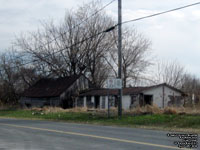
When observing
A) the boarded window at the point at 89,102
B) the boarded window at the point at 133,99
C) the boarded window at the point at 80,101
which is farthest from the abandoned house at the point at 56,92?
the boarded window at the point at 133,99

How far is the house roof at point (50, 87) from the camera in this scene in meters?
45.4

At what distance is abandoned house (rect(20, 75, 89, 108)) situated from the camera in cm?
4497

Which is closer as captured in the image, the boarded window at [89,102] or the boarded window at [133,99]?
the boarded window at [133,99]

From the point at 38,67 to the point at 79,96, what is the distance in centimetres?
1125

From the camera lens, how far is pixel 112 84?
25469 mm

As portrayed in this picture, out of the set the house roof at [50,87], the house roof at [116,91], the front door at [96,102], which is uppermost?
the house roof at [50,87]

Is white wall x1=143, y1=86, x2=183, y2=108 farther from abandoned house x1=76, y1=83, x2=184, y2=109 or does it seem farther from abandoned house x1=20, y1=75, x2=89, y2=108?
abandoned house x1=20, y1=75, x2=89, y2=108

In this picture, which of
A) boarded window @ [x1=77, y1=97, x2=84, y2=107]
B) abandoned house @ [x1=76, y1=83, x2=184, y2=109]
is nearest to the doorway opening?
abandoned house @ [x1=76, y1=83, x2=184, y2=109]

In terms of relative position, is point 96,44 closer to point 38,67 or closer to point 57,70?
point 57,70

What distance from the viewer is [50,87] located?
48.9m

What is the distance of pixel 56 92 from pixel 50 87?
3463mm

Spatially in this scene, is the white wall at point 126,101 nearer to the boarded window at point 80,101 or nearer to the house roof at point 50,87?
the boarded window at point 80,101

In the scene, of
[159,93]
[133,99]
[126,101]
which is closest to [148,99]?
[159,93]

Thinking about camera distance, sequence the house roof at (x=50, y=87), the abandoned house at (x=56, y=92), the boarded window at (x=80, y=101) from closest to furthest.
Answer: the boarded window at (x=80, y=101)
the abandoned house at (x=56, y=92)
the house roof at (x=50, y=87)
